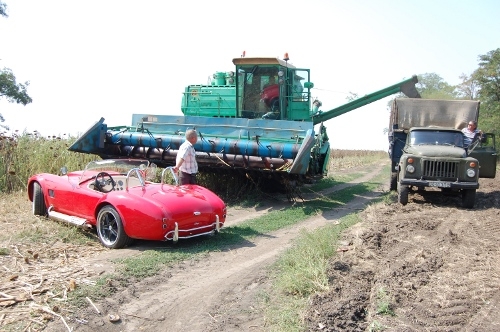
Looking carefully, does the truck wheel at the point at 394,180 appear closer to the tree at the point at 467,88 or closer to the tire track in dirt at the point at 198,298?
the tire track in dirt at the point at 198,298

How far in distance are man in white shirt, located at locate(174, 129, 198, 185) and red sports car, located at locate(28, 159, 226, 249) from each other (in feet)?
2.02

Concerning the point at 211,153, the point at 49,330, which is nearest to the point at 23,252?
the point at 49,330

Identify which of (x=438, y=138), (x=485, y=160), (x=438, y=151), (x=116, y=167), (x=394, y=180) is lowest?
(x=394, y=180)

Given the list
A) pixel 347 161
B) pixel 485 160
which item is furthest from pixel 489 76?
pixel 485 160

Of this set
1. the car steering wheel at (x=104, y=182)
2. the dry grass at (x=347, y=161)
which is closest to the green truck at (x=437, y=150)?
the car steering wheel at (x=104, y=182)

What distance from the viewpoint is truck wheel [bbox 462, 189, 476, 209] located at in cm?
1042

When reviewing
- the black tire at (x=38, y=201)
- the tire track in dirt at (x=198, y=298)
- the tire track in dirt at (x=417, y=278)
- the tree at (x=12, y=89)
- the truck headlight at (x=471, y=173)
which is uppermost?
the tree at (x=12, y=89)

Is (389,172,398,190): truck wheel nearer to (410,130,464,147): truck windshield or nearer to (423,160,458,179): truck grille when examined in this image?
(410,130,464,147): truck windshield

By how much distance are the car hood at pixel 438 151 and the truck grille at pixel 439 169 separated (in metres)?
0.22

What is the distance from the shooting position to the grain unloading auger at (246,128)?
11.1 meters

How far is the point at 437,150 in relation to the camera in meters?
10.9

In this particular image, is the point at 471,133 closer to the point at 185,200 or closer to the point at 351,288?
the point at 185,200

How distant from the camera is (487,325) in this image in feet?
13.1

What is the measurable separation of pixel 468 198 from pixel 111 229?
7.89 metres
